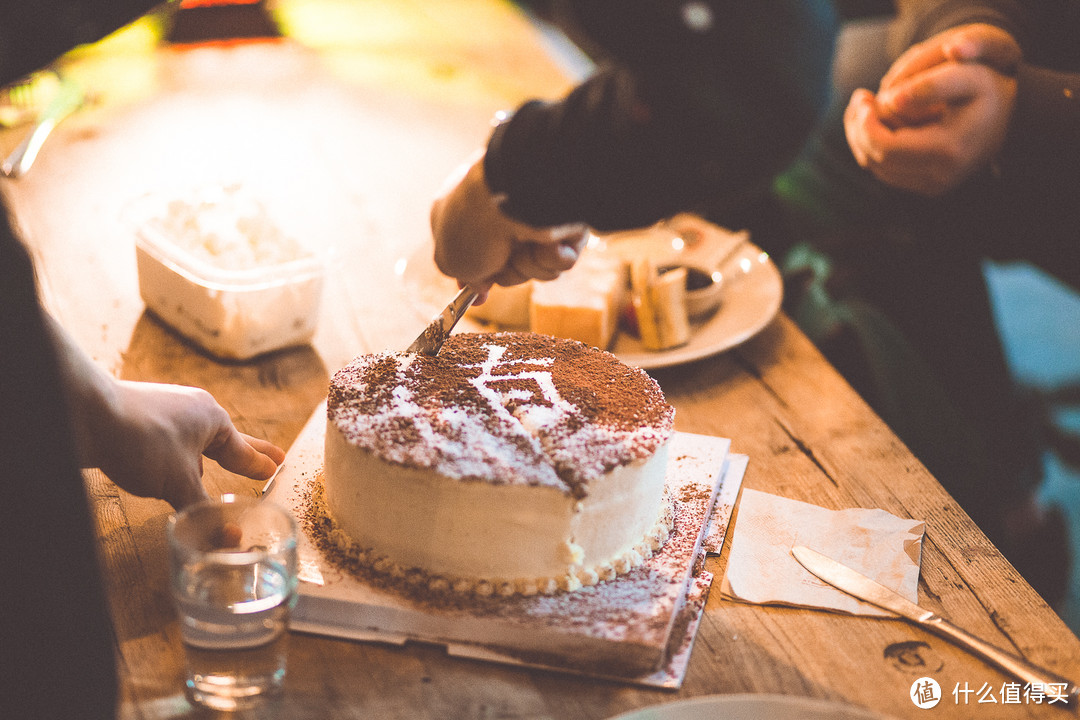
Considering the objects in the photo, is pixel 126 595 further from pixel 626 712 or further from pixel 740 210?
pixel 740 210

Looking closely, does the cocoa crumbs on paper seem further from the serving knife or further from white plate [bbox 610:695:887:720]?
the serving knife

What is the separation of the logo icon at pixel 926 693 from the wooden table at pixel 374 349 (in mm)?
11

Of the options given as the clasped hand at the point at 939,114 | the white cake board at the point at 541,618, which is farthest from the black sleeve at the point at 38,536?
the clasped hand at the point at 939,114

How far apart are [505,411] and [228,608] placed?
40 centimetres

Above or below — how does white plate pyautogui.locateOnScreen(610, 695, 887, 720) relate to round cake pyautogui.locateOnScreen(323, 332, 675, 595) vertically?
below

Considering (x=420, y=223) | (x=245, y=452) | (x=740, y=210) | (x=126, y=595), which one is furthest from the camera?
(x=740, y=210)

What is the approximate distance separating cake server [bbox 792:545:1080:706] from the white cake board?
15 centimetres

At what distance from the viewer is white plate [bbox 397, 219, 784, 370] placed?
164 centimetres

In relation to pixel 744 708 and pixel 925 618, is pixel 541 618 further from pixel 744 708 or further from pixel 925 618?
pixel 925 618

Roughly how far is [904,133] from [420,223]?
1.08 meters

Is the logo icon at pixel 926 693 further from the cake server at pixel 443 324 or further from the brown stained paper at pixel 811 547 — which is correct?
the cake server at pixel 443 324

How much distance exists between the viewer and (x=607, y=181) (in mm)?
839

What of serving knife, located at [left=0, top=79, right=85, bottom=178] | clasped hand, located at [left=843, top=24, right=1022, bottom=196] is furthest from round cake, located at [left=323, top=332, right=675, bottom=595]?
serving knife, located at [left=0, top=79, right=85, bottom=178]

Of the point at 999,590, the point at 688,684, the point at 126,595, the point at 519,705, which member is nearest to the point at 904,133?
the point at 999,590
